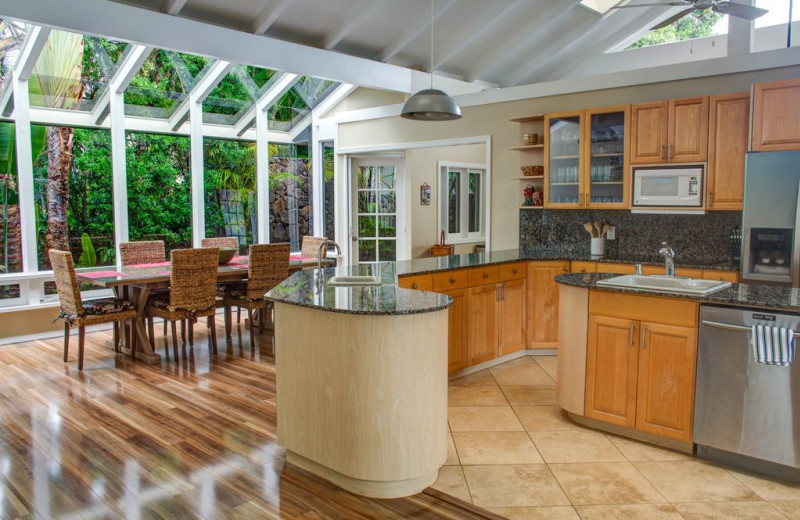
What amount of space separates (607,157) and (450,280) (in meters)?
2.03

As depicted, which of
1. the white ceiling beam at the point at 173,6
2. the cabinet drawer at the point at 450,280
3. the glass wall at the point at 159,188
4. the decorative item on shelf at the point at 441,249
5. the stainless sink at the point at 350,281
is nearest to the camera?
the stainless sink at the point at 350,281

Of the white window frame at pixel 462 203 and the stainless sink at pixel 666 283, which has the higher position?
the white window frame at pixel 462 203

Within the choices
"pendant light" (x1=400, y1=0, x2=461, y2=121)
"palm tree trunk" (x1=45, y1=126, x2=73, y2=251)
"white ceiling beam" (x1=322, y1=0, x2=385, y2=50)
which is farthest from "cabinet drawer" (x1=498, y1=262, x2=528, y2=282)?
"palm tree trunk" (x1=45, y1=126, x2=73, y2=251)

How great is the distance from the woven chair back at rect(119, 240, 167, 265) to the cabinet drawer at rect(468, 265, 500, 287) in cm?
368

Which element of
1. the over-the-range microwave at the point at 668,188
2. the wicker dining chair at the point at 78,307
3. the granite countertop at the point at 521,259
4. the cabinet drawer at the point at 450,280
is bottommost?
the wicker dining chair at the point at 78,307

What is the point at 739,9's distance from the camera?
404 centimetres

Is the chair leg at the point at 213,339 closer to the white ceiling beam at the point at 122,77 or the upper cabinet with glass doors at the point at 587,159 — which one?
the white ceiling beam at the point at 122,77

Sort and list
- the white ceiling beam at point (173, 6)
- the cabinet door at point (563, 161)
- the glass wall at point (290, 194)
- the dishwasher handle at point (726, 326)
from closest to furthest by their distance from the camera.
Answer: the dishwasher handle at point (726, 326), the white ceiling beam at point (173, 6), the cabinet door at point (563, 161), the glass wall at point (290, 194)

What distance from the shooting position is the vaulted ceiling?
17.6 ft

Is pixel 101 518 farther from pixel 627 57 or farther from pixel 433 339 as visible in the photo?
pixel 627 57

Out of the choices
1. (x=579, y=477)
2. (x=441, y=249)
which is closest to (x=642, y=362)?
(x=579, y=477)

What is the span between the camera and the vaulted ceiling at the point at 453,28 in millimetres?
5379

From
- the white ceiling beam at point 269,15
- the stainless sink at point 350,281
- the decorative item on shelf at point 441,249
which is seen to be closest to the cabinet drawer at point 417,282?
the stainless sink at point 350,281

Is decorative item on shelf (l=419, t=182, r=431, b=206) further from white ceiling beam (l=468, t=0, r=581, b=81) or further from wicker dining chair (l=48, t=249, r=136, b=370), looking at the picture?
wicker dining chair (l=48, t=249, r=136, b=370)
